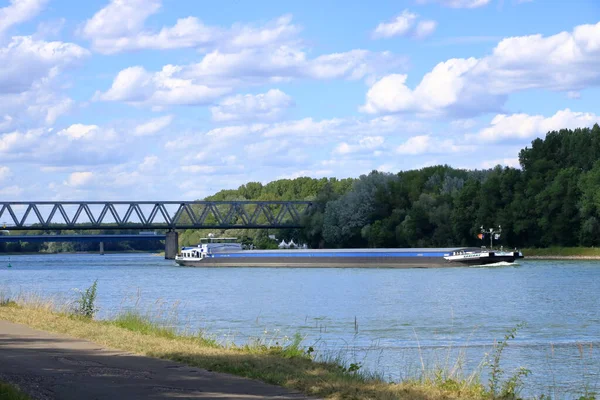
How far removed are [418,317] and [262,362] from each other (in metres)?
23.0

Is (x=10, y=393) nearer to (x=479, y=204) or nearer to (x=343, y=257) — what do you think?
(x=343, y=257)

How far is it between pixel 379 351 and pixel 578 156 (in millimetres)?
90778

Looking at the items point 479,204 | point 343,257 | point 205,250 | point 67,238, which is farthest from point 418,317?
point 67,238

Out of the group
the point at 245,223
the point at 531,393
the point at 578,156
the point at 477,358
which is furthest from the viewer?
the point at 245,223

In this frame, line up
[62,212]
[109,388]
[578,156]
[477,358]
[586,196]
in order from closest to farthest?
[109,388]
[477,358]
[586,196]
[578,156]
[62,212]

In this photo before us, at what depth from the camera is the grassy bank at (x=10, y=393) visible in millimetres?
12570

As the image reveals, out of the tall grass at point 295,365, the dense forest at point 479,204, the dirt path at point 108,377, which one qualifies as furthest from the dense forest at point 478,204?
the dirt path at point 108,377

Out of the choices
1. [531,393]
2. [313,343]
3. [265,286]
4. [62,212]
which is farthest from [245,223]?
[531,393]

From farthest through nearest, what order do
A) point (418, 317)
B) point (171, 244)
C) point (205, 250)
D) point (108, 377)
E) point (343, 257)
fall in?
point (171, 244)
point (205, 250)
point (343, 257)
point (418, 317)
point (108, 377)

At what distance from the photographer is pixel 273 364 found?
54.0 feet

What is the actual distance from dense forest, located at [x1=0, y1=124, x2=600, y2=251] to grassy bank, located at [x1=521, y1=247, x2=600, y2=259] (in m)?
1.06

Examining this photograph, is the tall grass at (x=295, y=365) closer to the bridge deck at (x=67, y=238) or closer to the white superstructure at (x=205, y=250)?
the white superstructure at (x=205, y=250)

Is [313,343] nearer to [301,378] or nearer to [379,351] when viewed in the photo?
[379,351]

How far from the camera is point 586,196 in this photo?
329 ft
